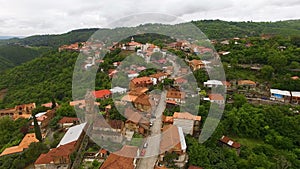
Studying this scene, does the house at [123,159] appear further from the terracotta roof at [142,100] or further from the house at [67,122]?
→ the house at [67,122]

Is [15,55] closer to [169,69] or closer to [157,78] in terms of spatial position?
[169,69]

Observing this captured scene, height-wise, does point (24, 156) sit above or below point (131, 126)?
below

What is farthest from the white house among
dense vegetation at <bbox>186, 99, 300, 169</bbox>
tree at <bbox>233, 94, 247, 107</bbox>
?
dense vegetation at <bbox>186, 99, 300, 169</bbox>

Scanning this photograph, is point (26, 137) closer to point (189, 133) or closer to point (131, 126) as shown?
point (131, 126)

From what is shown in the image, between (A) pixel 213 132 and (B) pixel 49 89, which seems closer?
(A) pixel 213 132

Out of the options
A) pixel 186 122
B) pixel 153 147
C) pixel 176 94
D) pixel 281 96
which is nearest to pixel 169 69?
pixel 176 94

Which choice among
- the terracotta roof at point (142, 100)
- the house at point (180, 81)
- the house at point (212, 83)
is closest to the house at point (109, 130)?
the terracotta roof at point (142, 100)

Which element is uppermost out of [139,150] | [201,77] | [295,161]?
[201,77]

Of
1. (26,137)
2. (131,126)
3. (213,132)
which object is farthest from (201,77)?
(26,137)
